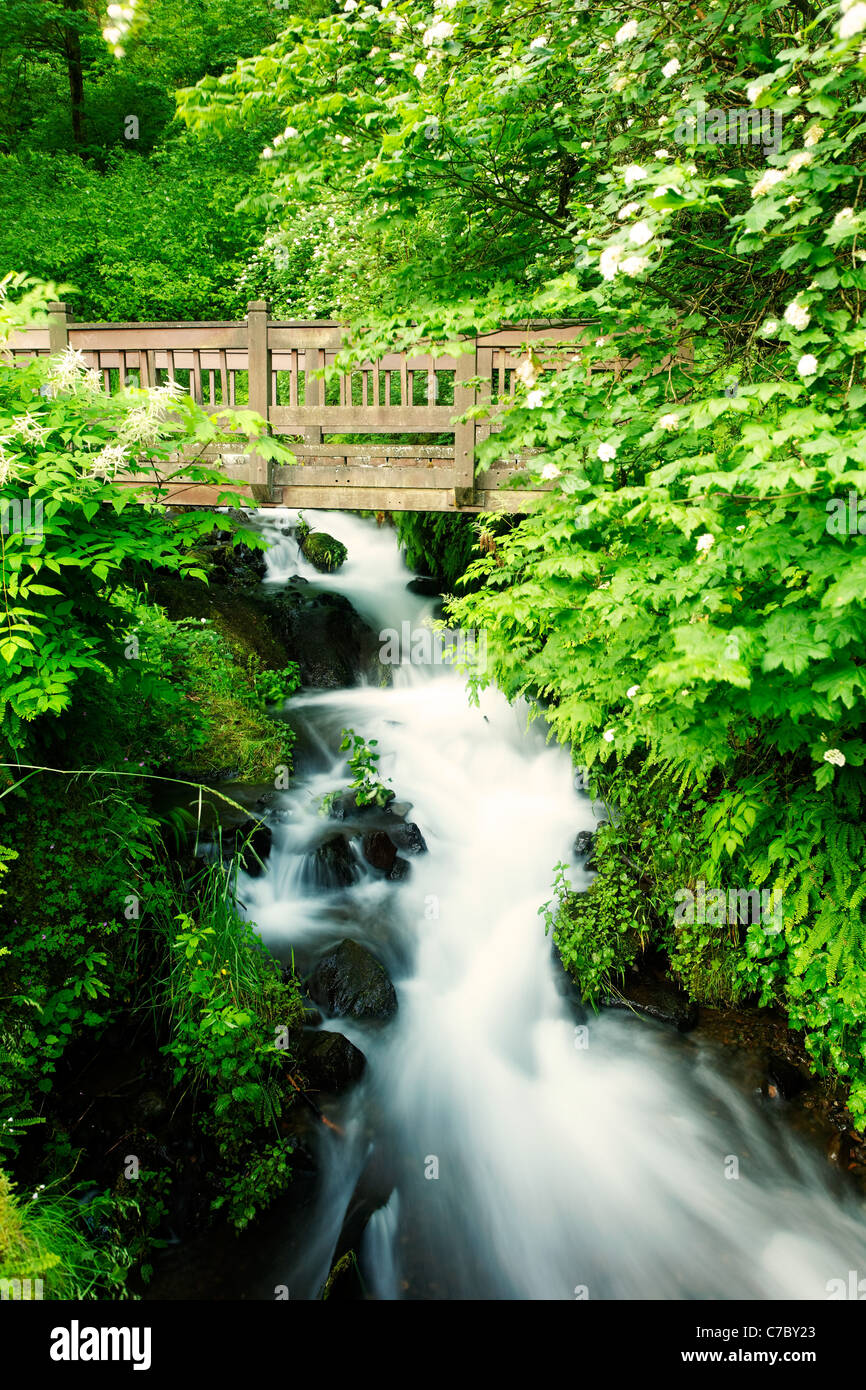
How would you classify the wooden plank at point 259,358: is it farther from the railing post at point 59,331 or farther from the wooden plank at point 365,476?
the railing post at point 59,331

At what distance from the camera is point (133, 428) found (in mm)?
4246

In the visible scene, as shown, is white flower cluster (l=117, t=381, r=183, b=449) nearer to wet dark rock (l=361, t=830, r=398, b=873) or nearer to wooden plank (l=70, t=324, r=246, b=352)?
wooden plank (l=70, t=324, r=246, b=352)

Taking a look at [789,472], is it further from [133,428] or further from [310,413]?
[310,413]

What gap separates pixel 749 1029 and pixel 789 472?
4409mm

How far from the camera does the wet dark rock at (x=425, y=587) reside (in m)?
11.9

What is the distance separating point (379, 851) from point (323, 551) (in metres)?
5.77

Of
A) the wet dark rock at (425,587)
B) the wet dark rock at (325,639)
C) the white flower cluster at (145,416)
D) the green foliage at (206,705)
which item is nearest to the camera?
the white flower cluster at (145,416)

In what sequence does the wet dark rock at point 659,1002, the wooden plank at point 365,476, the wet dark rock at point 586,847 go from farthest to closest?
the wet dark rock at point 586,847
the wooden plank at point 365,476
the wet dark rock at point 659,1002

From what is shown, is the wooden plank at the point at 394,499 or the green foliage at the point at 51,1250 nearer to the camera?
the green foliage at the point at 51,1250

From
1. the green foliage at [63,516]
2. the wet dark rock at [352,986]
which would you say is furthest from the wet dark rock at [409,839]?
the green foliage at [63,516]

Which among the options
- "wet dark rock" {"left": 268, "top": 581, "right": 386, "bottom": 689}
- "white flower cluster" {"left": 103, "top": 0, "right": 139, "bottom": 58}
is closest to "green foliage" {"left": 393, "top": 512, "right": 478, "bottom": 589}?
"wet dark rock" {"left": 268, "top": 581, "right": 386, "bottom": 689}

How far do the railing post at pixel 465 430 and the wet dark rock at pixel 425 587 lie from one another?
5205 millimetres

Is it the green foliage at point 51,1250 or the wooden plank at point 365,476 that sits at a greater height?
the wooden plank at point 365,476

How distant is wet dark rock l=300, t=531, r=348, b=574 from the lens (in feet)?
→ 39.6
